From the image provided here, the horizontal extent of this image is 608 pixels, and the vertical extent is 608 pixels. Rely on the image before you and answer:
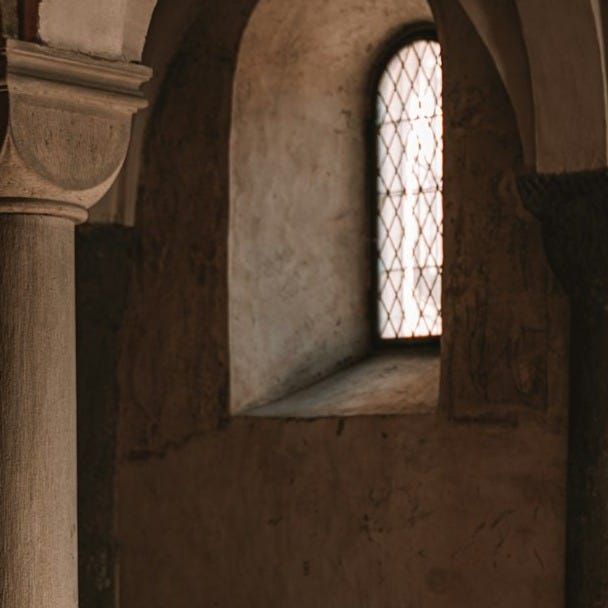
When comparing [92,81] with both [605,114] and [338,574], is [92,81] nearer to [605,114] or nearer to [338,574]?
[605,114]

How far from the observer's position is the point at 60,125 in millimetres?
4387

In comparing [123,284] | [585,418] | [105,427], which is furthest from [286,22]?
[585,418]

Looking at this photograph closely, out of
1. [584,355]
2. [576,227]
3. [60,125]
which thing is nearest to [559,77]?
[576,227]

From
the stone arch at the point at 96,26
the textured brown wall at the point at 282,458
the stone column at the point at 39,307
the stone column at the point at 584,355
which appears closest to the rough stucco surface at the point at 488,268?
the textured brown wall at the point at 282,458

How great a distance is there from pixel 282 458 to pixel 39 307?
3655mm

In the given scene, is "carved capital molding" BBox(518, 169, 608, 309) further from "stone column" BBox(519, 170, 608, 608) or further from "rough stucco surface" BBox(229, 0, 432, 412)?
"rough stucco surface" BBox(229, 0, 432, 412)

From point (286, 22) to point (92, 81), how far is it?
3.84 m

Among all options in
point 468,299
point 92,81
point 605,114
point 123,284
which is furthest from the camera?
point 123,284

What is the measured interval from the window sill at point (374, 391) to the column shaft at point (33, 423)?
3.23m

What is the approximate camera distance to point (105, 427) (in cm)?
802

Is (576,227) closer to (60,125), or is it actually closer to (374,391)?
(374,391)

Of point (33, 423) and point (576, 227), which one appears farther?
point (576, 227)

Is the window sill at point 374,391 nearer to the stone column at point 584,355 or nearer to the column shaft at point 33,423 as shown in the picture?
the stone column at point 584,355

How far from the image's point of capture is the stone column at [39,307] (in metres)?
4.29
